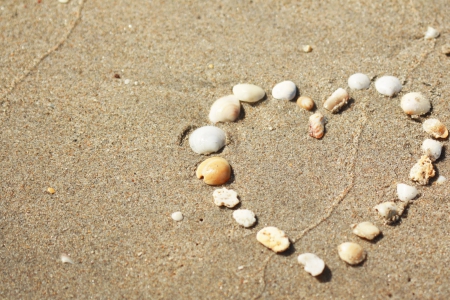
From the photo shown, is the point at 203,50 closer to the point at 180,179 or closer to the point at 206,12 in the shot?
the point at 206,12

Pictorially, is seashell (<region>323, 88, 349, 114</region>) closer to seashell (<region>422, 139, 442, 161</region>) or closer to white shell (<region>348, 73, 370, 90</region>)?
white shell (<region>348, 73, 370, 90</region>)

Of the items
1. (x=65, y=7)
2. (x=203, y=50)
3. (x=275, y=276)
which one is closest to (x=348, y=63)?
(x=203, y=50)

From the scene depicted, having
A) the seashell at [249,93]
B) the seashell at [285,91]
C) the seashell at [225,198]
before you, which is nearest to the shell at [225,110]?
the seashell at [249,93]

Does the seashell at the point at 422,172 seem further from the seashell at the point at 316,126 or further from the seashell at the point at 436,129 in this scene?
the seashell at the point at 316,126

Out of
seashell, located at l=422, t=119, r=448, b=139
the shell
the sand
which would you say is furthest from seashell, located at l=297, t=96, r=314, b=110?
seashell, located at l=422, t=119, r=448, b=139

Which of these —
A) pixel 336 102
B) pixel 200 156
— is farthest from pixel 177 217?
pixel 336 102
